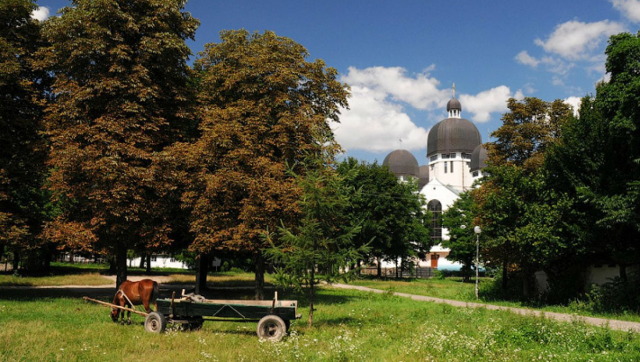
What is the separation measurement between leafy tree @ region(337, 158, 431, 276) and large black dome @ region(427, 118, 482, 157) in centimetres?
4996

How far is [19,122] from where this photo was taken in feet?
71.0

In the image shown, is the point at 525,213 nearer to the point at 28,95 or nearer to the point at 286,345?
the point at 286,345

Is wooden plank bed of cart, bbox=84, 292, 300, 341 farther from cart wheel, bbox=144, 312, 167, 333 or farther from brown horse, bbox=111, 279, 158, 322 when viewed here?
brown horse, bbox=111, 279, 158, 322

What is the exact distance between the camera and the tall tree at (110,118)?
20.4m

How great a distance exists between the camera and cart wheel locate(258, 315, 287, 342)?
40.9 feet

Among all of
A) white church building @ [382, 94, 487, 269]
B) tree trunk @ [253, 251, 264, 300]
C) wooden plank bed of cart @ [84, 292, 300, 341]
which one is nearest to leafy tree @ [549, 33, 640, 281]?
wooden plank bed of cart @ [84, 292, 300, 341]

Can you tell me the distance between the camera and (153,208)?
21.6 m

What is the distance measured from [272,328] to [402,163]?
89515 millimetres

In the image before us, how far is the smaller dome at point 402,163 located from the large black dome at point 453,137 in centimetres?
689

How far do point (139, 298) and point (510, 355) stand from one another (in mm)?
10342

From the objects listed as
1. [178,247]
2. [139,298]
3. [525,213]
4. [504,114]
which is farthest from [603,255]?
[178,247]

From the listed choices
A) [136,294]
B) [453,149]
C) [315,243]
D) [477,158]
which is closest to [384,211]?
[315,243]

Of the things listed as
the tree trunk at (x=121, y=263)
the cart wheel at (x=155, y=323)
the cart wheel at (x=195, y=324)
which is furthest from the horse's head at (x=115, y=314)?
the tree trunk at (x=121, y=263)

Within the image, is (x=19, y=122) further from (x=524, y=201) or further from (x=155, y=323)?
(x=524, y=201)
